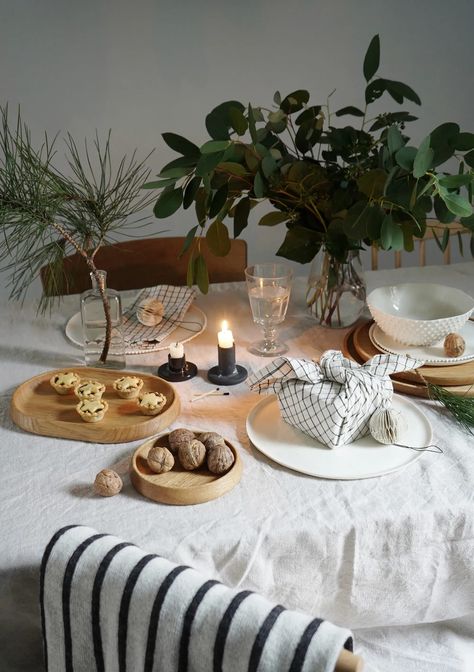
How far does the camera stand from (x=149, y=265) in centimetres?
175

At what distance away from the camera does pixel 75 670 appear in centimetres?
75

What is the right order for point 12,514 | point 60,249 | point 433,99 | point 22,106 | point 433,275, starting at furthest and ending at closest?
point 433,99
point 22,106
point 433,275
point 60,249
point 12,514

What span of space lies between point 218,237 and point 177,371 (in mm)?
226

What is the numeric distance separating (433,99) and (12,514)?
6.96ft

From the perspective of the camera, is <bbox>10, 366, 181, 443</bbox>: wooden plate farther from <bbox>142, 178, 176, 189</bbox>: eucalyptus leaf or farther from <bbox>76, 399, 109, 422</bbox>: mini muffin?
<bbox>142, 178, 176, 189</bbox>: eucalyptus leaf

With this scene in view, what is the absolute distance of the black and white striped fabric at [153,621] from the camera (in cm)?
62

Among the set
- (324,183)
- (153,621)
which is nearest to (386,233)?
(324,183)

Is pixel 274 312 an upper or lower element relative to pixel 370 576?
upper

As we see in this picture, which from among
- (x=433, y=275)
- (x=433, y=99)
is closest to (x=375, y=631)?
(x=433, y=275)

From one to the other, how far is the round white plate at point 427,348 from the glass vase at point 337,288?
6 centimetres

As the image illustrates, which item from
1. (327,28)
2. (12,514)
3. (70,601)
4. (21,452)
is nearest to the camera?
(70,601)

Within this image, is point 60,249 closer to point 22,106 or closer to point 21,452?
point 21,452

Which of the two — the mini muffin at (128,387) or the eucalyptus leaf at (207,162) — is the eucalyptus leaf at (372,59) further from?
the mini muffin at (128,387)

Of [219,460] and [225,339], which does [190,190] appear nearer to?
[225,339]
